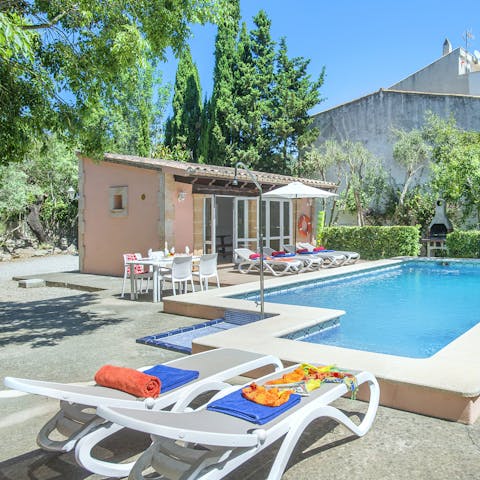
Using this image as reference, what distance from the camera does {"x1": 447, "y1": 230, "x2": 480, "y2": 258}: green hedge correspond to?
17.8 m

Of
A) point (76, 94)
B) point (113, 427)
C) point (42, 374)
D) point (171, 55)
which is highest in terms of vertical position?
point (171, 55)

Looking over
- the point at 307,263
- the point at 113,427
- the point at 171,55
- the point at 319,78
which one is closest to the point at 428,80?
the point at 319,78

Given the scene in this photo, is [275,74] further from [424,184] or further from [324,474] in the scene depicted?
[324,474]

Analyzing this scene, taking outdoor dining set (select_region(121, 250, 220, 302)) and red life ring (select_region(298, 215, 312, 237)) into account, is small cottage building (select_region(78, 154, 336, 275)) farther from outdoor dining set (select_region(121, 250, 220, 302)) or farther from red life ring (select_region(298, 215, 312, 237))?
red life ring (select_region(298, 215, 312, 237))

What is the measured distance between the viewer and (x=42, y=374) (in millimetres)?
5609

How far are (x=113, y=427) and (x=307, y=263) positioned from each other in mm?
12212

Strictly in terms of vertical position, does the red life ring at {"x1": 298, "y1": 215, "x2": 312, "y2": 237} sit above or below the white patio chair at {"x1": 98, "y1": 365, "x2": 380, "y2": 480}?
above

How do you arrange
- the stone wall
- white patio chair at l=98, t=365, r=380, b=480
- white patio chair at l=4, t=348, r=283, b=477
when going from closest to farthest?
1. white patio chair at l=98, t=365, r=380, b=480
2. white patio chair at l=4, t=348, r=283, b=477
3. the stone wall

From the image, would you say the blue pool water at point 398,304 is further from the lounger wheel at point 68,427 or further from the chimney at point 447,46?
the chimney at point 447,46

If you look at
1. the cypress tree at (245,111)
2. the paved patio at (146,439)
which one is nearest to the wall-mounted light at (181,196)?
the paved patio at (146,439)

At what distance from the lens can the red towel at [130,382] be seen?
3.61 m

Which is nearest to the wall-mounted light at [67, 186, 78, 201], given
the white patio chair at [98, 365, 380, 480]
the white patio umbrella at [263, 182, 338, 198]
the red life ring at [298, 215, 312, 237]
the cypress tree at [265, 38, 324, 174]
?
the cypress tree at [265, 38, 324, 174]

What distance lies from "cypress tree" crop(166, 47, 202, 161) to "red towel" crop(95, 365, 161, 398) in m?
30.1

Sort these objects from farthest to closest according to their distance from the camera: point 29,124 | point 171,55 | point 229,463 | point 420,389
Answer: point 171,55, point 29,124, point 420,389, point 229,463
